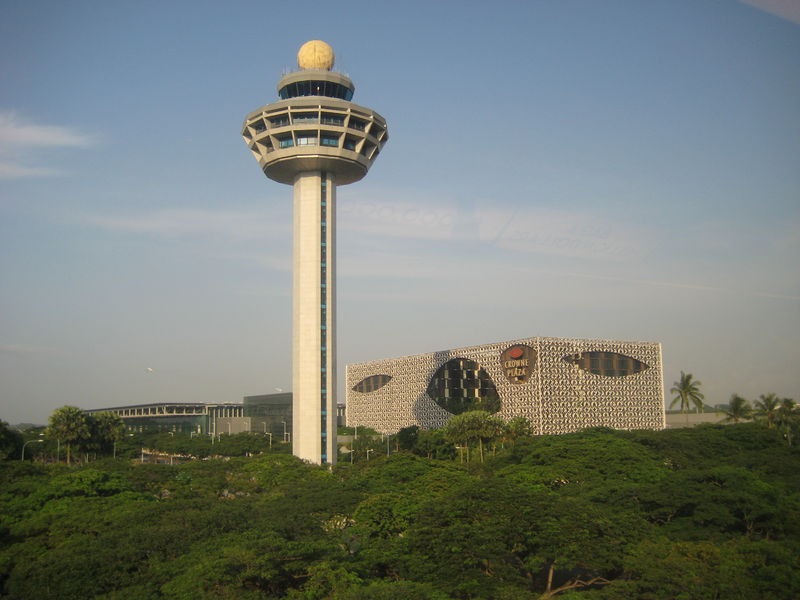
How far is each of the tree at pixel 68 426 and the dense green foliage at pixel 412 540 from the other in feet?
114

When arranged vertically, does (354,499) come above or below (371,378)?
below

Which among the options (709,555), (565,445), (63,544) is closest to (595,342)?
(565,445)

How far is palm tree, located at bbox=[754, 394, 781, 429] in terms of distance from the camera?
13512 centimetres

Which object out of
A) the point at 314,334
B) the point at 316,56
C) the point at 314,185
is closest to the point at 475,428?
the point at 314,334

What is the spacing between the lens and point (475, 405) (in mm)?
136250

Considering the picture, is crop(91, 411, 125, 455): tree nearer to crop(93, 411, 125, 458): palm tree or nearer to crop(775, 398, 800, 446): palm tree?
crop(93, 411, 125, 458): palm tree

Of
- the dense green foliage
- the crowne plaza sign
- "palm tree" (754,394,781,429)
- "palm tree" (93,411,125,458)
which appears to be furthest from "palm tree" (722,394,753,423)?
"palm tree" (93,411,125,458)

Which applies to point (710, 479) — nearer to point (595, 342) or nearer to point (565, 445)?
point (565, 445)

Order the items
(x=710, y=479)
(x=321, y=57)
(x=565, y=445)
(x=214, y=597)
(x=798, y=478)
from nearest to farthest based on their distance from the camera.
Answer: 1. (x=214, y=597)
2. (x=710, y=479)
3. (x=798, y=478)
4. (x=565, y=445)
5. (x=321, y=57)

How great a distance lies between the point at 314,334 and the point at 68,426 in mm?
37326

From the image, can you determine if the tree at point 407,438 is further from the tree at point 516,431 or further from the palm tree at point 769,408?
the palm tree at point 769,408

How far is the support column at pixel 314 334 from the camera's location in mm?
102688

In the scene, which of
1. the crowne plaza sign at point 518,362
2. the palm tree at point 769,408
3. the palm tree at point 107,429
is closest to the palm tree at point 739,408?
the palm tree at point 769,408

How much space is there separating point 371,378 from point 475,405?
47743 mm
